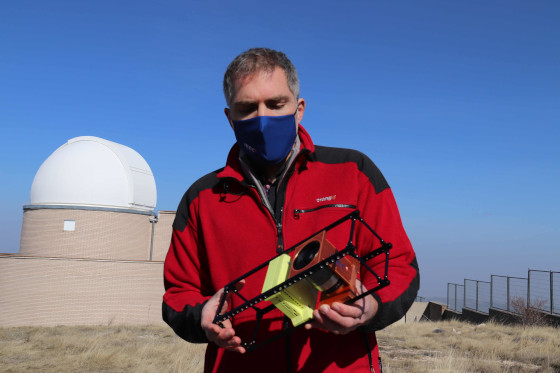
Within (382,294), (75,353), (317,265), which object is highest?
(317,265)

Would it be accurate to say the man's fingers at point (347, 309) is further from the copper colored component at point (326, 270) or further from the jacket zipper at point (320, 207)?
the jacket zipper at point (320, 207)

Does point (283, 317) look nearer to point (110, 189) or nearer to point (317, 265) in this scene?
point (317, 265)

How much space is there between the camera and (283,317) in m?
1.83

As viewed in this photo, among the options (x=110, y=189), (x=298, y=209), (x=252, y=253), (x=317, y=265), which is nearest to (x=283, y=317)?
(x=252, y=253)

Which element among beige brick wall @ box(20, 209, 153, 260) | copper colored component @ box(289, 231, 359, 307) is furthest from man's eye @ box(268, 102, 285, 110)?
beige brick wall @ box(20, 209, 153, 260)

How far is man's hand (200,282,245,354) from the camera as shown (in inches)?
64.2

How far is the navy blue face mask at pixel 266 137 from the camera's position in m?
2.13

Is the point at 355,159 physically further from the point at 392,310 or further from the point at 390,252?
the point at 392,310

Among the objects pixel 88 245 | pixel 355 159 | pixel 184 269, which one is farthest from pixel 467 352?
pixel 88 245

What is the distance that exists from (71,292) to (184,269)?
18634 millimetres

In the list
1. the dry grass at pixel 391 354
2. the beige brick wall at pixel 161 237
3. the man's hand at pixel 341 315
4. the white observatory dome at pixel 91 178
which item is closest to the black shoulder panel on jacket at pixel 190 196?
the man's hand at pixel 341 315

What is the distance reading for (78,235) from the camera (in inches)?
794

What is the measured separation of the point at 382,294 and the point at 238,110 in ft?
3.37

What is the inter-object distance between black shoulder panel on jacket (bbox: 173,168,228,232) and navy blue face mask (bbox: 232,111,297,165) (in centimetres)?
20
